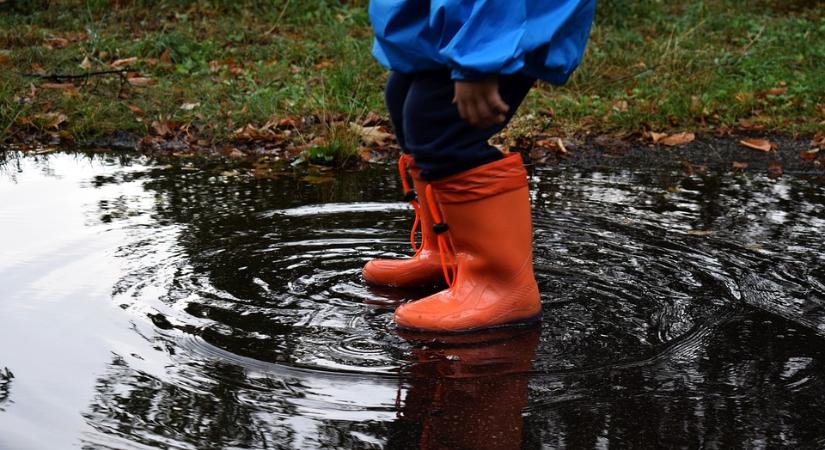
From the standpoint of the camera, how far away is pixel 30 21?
7805mm

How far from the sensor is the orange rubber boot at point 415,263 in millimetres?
3014

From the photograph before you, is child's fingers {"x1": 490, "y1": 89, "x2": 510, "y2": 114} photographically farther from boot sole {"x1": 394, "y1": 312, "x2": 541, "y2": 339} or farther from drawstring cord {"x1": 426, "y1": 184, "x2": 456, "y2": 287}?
boot sole {"x1": 394, "y1": 312, "x2": 541, "y2": 339}

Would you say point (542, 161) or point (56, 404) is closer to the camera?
point (56, 404)

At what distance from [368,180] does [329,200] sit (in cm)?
44

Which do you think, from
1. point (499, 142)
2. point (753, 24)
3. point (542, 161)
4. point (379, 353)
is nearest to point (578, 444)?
point (379, 353)

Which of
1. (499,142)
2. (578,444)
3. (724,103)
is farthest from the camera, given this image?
(724,103)

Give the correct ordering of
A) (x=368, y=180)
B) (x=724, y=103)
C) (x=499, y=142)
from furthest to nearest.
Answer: (x=724, y=103) < (x=499, y=142) < (x=368, y=180)

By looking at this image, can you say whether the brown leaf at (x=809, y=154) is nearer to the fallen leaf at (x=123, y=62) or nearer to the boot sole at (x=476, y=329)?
the boot sole at (x=476, y=329)

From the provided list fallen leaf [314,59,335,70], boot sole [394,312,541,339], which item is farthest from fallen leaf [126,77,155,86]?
boot sole [394,312,541,339]

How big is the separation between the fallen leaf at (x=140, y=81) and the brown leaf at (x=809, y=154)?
3.74 metres

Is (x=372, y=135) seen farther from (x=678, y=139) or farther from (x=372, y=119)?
(x=678, y=139)

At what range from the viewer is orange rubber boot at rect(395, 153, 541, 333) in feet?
8.79

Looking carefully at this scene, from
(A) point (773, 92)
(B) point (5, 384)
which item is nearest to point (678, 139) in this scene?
(A) point (773, 92)

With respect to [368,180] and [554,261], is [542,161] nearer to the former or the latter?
[368,180]
